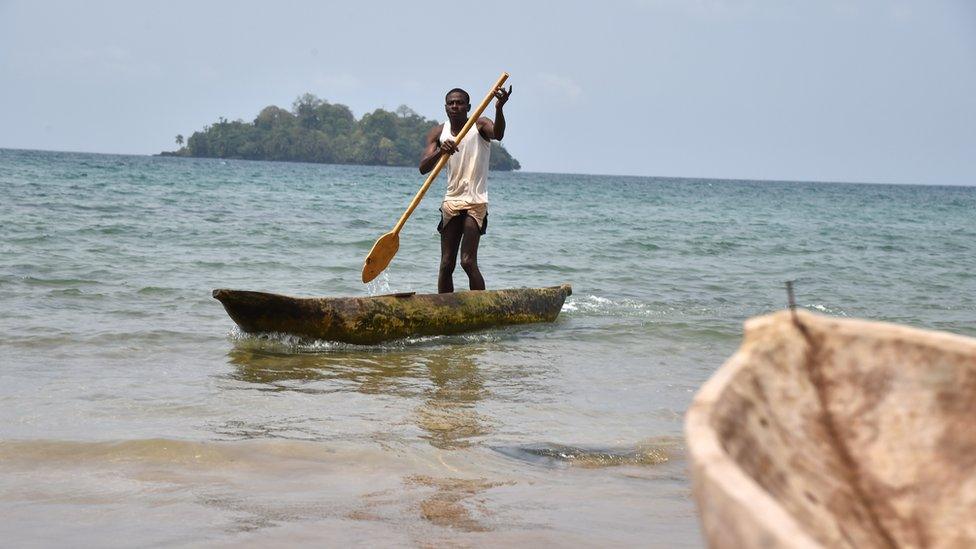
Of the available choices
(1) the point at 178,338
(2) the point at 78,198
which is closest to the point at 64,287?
(1) the point at 178,338

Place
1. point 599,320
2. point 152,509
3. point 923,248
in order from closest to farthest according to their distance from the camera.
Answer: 1. point 152,509
2. point 599,320
3. point 923,248

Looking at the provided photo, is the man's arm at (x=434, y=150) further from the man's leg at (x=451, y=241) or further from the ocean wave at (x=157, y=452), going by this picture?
the ocean wave at (x=157, y=452)

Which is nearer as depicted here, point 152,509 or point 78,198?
point 152,509

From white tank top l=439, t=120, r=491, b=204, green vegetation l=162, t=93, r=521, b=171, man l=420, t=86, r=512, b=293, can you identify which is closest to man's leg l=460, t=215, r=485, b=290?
man l=420, t=86, r=512, b=293

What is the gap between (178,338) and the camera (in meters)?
7.02

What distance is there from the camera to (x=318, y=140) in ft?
384

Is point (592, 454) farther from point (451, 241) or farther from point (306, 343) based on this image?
point (451, 241)

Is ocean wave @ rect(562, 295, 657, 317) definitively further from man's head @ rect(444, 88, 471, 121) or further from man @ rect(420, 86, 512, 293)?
man's head @ rect(444, 88, 471, 121)

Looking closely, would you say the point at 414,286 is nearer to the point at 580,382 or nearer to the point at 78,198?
the point at 580,382

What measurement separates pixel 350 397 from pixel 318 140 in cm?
11433

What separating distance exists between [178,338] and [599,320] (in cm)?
340

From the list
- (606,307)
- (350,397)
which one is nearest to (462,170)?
(350,397)

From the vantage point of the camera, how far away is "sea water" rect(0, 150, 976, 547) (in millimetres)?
3432

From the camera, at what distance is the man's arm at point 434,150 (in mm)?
6929
